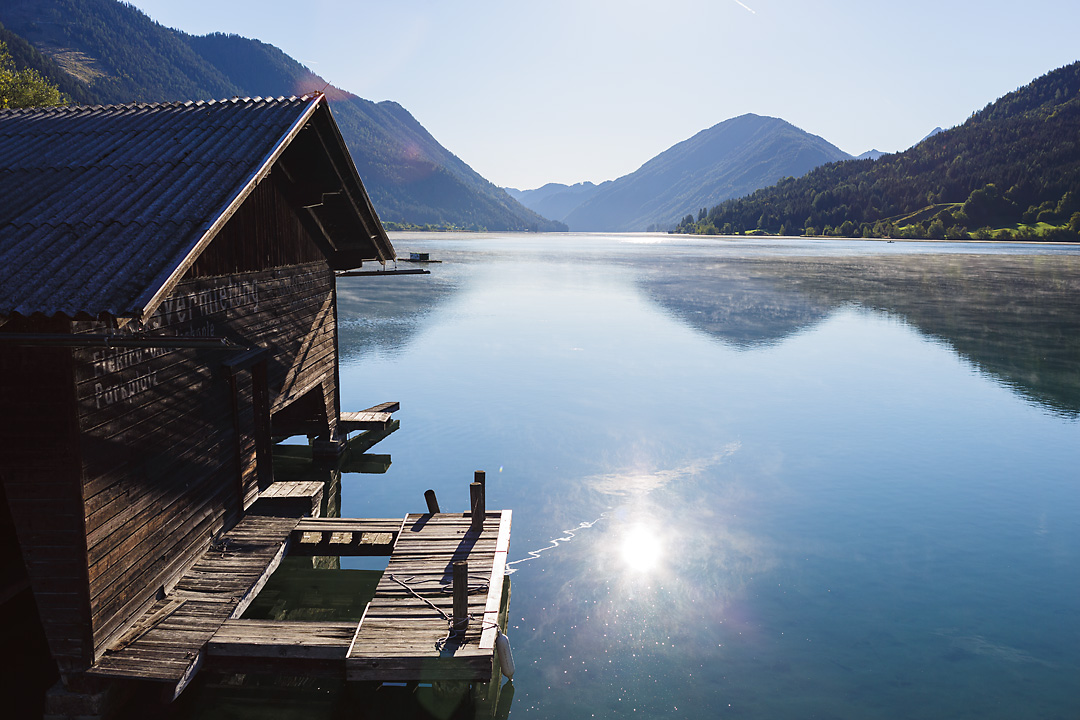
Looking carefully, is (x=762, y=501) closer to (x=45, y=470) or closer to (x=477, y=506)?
(x=477, y=506)

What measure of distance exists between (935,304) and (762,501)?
51184mm

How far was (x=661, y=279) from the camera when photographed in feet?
285

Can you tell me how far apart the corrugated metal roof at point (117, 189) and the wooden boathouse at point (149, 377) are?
4 centimetres

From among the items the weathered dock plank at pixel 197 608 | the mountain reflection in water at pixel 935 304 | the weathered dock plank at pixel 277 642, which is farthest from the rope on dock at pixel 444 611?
the mountain reflection in water at pixel 935 304

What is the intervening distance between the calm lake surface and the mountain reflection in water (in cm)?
47

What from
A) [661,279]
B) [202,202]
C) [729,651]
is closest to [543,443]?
[729,651]

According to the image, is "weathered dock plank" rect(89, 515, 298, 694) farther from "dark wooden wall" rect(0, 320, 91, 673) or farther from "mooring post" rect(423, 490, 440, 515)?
"mooring post" rect(423, 490, 440, 515)

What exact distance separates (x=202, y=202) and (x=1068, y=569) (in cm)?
1844

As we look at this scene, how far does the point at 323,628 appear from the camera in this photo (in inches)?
383

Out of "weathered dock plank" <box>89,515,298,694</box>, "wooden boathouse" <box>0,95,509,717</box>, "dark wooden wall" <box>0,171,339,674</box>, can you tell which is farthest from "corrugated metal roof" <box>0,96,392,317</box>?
"weathered dock plank" <box>89,515,298,694</box>

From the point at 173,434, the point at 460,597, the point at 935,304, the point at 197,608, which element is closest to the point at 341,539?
the point at 197,608

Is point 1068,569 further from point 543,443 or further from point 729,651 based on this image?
point 543,443

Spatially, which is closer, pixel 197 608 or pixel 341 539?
pixel 197 608

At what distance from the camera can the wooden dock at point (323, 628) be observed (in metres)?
8.85
